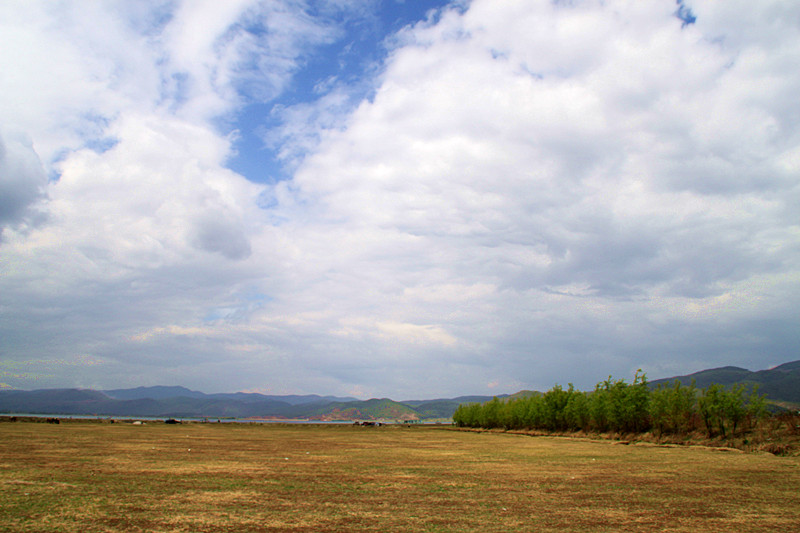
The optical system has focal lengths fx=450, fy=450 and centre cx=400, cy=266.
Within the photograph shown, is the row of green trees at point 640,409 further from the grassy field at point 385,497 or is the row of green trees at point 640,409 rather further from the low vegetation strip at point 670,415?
the grassy field at point 385,497

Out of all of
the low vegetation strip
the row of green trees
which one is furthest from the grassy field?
the row of green trees

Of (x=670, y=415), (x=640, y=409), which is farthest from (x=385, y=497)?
(x=640, y=409)

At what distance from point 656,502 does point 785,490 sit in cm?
622

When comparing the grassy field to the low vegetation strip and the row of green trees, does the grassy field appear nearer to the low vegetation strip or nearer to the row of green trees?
the low vegetation strip

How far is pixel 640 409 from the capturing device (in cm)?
5328

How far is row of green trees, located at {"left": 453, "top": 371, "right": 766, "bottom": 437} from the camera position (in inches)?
1603

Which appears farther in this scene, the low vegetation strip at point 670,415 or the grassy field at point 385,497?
the low vegetation strip at point 670,415

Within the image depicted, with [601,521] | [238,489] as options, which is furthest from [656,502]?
[238,489]

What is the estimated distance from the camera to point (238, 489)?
15.5 metres

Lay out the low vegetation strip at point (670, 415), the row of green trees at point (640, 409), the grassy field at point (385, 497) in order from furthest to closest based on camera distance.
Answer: the row of green trees at point (640, 409)
the low vegetation strip at point (670, 415)
the grassy field at point (385, 497)

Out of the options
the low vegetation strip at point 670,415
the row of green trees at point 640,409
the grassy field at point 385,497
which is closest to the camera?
the grassy field at point 385,497

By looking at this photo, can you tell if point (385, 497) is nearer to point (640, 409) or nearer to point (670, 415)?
point (670, 415)

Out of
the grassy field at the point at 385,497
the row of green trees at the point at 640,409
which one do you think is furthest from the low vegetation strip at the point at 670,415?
the grassy field at the point at 385,497

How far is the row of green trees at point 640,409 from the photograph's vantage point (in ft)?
134
